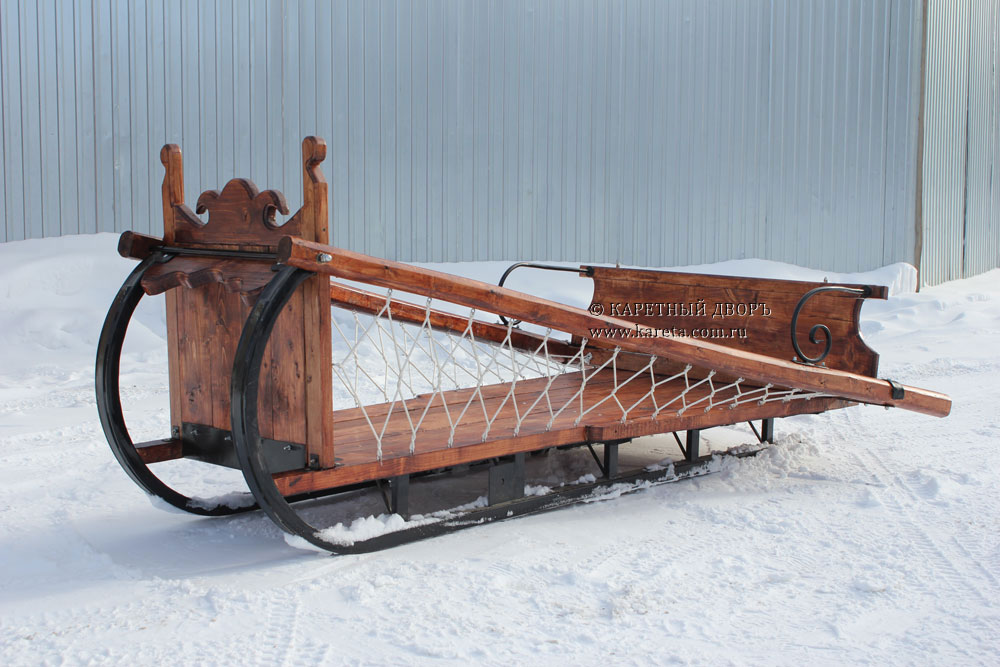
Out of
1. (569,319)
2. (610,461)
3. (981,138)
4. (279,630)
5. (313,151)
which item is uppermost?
(981,138)

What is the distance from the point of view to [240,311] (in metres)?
2.69

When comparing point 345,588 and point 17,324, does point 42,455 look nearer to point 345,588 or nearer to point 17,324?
point 345,588

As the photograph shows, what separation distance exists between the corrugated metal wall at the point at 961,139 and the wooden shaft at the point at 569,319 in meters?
6.89

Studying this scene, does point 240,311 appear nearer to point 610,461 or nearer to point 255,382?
point 255,382

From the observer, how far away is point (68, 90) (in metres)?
6.55

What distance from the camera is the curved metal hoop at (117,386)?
2.70 metres

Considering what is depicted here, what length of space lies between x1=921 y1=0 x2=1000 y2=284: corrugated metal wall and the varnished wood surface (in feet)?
23.0

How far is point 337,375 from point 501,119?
16.5 ft

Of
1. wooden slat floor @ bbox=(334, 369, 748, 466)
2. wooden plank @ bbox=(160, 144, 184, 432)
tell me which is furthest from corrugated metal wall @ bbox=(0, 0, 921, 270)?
wooden plank @ bbox=(160, 144, 184, 432)


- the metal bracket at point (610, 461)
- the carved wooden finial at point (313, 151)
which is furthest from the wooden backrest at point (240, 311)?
the metal bracket at point (610, 461)

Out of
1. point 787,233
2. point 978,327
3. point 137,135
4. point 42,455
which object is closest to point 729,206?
point 787,233

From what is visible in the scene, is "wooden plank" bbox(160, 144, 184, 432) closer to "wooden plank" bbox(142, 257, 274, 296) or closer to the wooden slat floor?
"wooden plank" bbox(142, 257, 274, 296)

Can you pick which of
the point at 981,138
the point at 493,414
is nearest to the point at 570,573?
the point at 493,414

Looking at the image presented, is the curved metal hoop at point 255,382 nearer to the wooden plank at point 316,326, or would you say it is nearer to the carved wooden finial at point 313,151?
the wooden plank at point 316,326
